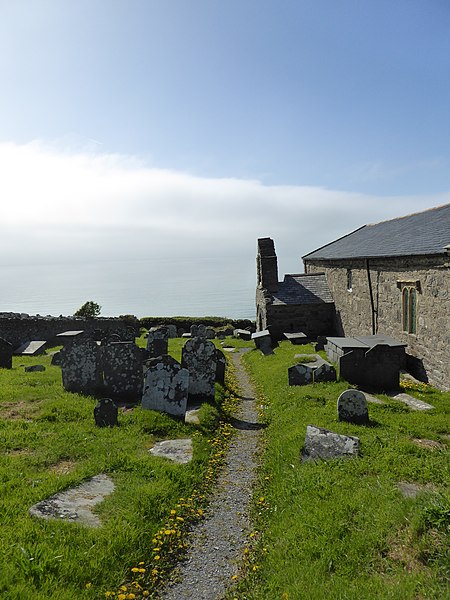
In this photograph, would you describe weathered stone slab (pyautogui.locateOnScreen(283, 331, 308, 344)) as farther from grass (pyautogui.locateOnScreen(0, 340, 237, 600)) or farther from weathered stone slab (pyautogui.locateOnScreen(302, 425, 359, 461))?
weathered stone slab (pyautogui.locateOnScreen(302, 425, 359, 461))

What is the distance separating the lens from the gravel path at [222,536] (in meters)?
4.91

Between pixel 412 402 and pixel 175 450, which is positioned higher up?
pixel 175 450

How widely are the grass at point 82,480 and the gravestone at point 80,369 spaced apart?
0.64 meters

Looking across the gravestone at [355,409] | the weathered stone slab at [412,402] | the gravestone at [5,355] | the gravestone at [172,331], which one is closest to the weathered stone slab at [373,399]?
the weathered stone slab at [412,402]

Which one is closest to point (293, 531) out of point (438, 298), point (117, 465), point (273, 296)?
point (117, 465)

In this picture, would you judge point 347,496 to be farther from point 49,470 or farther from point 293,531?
point 49,470

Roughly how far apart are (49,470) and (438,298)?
1252 cm

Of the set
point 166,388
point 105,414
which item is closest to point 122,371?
point 166,388

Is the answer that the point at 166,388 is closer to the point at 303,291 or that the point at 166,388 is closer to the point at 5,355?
the point at 5,355

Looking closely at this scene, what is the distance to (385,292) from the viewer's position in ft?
61.5

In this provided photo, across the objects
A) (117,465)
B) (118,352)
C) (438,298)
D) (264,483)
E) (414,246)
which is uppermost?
(414,246)

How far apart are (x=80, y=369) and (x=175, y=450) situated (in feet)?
16.2

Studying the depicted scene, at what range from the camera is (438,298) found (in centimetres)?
1425

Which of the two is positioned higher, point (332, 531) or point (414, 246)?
point (414, 246)
